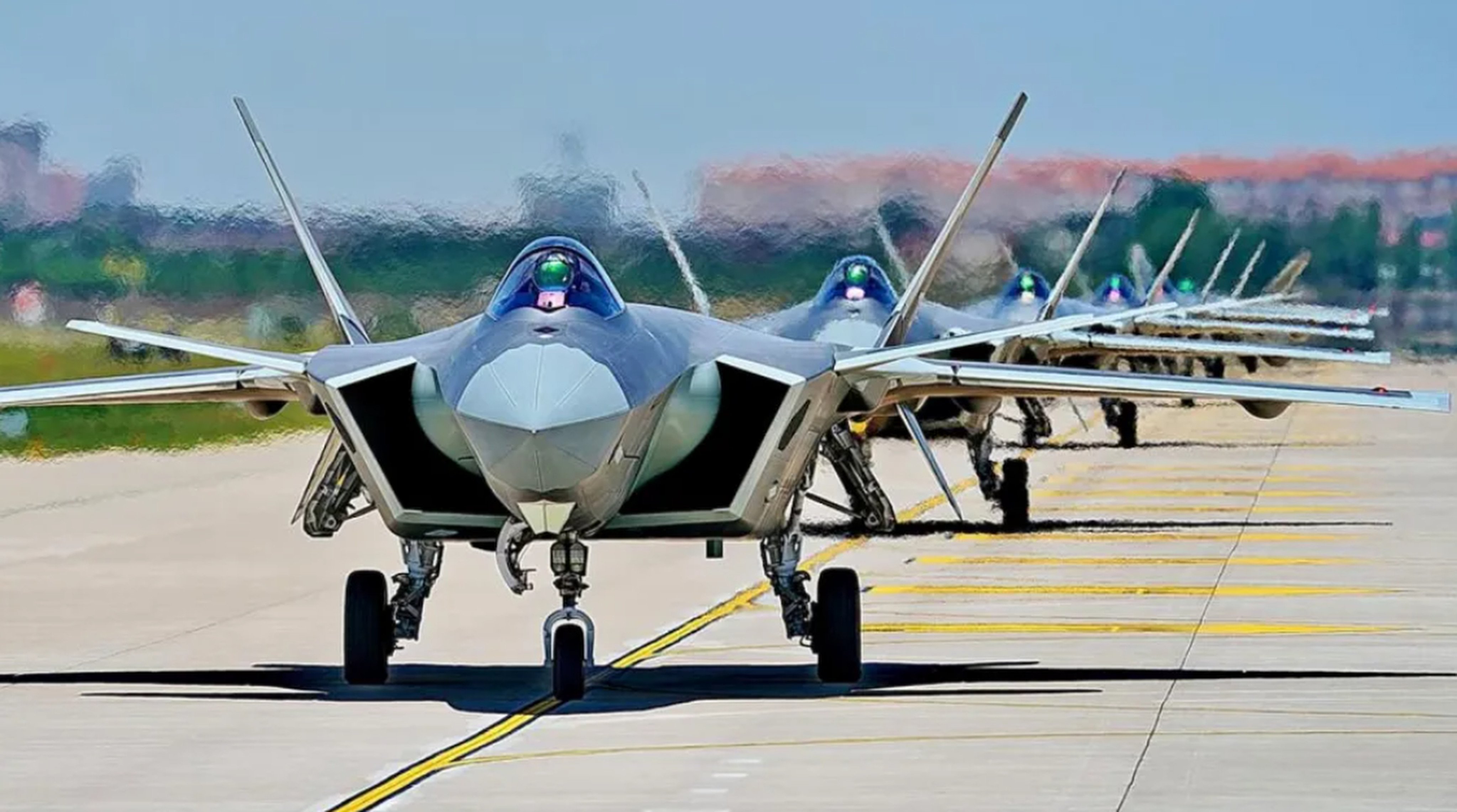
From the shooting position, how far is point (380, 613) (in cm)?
1545

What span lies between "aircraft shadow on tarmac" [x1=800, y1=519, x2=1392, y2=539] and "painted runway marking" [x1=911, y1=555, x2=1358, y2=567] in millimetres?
2341

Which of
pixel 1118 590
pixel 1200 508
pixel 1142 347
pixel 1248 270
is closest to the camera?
pixel 1118 590

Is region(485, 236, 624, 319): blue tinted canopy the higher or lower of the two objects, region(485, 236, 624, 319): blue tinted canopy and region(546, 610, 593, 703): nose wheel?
the higher

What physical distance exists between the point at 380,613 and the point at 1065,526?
1390cm

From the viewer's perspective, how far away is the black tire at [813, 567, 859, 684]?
1550 cm

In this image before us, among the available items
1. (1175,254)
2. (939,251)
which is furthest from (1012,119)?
(1175,254)

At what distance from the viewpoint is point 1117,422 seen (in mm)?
45562

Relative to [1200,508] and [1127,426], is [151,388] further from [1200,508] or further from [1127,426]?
[1127,426]

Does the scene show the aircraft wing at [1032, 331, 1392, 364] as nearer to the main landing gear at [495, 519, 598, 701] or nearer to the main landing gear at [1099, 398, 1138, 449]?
the main landing gear at [1099, 398, 1138, 449]

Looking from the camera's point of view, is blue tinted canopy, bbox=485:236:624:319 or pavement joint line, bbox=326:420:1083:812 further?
blue tinted canopy, bbox=485:236:624:319

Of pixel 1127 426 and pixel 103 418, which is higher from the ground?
pixel 1127 426

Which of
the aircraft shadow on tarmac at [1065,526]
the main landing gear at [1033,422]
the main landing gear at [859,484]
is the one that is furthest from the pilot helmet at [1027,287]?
the main landing gear at [859,484]

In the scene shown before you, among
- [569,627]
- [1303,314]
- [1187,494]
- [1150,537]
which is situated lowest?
[569,627]

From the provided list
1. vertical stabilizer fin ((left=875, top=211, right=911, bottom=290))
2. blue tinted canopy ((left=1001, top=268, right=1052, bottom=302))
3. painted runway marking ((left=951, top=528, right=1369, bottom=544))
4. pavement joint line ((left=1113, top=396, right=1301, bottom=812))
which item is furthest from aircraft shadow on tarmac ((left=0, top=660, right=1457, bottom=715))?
blue tinted canopy ((left=1001, top=268, right=1052, bottom=302))
